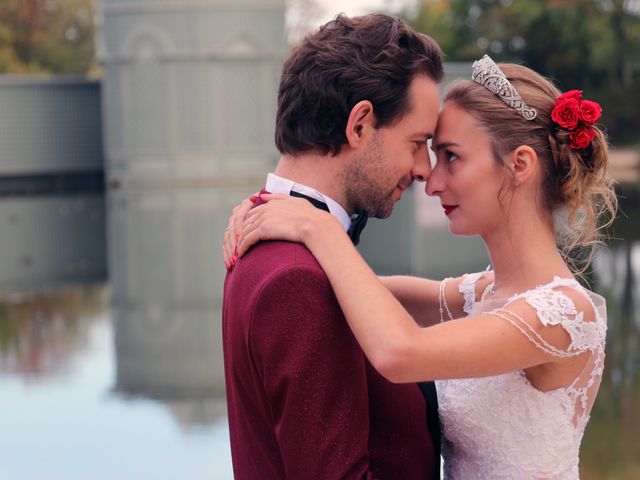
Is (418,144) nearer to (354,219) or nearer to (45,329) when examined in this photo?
(354,219)

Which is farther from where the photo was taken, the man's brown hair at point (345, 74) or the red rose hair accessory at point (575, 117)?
the red rose hair accessory at point (575, 117)

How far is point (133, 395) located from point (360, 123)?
15.8ft

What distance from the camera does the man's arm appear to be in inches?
70.7

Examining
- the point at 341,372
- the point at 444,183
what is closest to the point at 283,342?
the point at 341,372

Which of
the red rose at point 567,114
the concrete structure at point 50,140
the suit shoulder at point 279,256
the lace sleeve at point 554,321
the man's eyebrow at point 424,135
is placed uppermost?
the red rose at point 567,114

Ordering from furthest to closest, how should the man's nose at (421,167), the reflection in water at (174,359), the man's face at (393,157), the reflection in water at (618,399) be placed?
the reflection in water at (174,359) → the reflection in water at (618,399) → the man's nose at (421,167) → the man's face at (393,157)

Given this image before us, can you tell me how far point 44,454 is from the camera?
17.8ft

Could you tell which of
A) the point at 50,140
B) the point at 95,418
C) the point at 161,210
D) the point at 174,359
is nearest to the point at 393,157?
the point at 95,418

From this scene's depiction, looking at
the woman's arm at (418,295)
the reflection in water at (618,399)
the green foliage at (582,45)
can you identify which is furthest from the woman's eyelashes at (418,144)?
the green foliage at (582,45)

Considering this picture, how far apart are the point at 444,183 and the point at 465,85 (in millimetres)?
230

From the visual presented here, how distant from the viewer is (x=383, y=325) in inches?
76.2

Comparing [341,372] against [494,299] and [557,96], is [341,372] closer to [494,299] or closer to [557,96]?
[494,299]

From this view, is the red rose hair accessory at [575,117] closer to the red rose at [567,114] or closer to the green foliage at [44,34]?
the red rose at [567,114]

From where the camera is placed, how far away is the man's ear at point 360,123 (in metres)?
2.01
